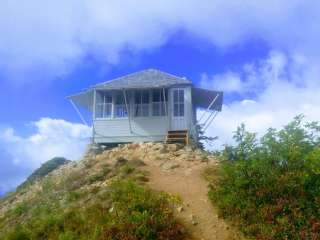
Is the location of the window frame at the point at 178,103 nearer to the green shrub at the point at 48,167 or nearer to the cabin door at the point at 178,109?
the cabin door at the point at 178,109

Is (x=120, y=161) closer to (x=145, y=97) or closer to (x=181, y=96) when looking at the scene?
(x=145, y=97)

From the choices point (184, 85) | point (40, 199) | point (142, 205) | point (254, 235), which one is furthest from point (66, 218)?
point (184, 85)

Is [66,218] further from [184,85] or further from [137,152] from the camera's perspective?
[184,85]

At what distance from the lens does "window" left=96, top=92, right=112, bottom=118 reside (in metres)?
25.7

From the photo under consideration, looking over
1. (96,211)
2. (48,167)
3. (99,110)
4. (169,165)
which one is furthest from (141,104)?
(96,211)

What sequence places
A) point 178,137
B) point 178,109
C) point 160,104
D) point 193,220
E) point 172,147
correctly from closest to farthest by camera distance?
point 193,220
point 172,147
point 178,137
point 178,109
point 160,104

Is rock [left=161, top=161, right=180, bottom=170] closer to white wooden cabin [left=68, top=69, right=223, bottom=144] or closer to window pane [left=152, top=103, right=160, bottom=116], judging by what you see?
white wooden cabin [left=68, top=69, right=223, bottom=144]

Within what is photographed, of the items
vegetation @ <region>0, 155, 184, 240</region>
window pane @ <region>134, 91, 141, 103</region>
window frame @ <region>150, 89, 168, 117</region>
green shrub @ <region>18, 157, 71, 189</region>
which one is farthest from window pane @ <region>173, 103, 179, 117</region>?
green shrub @ <region>18, 157, 71, 189</region>

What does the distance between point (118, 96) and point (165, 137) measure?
359 centimetres

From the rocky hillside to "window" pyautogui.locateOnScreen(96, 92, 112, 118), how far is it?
311 centimetres

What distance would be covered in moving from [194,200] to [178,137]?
9205 millimetres

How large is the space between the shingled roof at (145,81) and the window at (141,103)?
0.65m

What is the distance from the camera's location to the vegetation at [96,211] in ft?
42.5

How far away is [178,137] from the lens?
24.4 m
